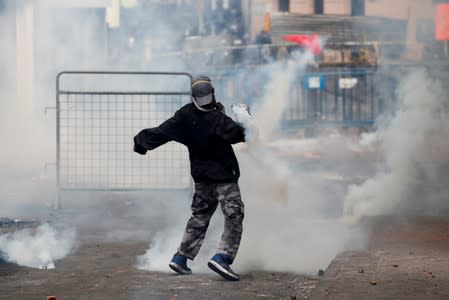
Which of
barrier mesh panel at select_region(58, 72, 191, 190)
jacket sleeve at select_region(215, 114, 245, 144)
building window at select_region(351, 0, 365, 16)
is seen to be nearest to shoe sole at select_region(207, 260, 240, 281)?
jacket sleeve at select_region(215, 114, 245, 144)

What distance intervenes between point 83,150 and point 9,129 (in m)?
7.18

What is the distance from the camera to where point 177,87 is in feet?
54.4

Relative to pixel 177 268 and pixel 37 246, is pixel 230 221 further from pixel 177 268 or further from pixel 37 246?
pixel 37 246

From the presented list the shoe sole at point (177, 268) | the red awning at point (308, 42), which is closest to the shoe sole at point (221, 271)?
the shoe sole at point (177, 268)

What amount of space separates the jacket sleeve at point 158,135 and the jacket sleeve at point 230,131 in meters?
0.32

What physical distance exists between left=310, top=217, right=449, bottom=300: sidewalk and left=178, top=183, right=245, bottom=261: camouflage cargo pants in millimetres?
701

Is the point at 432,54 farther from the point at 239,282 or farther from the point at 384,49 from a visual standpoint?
the point at 239,282

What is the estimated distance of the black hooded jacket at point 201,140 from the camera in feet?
21.7

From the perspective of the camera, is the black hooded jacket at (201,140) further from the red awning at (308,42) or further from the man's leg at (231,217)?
the red awning at (308,42)

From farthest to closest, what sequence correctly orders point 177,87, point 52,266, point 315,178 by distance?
point 177,87, point 315,178, point 52,266

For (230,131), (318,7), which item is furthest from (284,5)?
(230,131)

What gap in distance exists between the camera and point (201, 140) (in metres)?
6.62

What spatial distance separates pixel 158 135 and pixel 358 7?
90.0 ft

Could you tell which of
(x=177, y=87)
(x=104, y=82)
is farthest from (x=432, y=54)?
(x=104, y=82)
